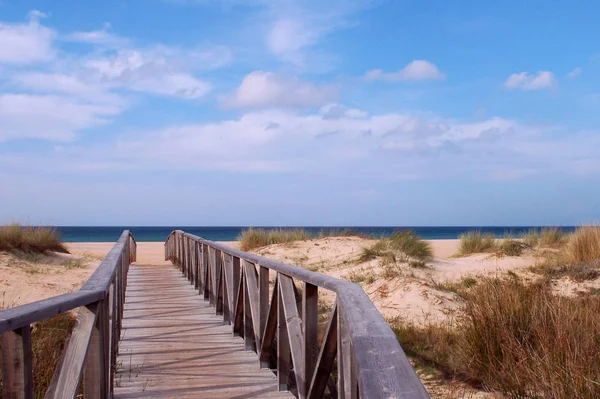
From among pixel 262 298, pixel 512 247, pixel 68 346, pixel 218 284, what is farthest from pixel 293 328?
pixel 512 247

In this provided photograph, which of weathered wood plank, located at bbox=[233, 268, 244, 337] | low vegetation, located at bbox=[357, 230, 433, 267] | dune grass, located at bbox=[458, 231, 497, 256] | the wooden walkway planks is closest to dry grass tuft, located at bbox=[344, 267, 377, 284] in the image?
low vegetation, located at bbox=[357, 230, 433, 267]

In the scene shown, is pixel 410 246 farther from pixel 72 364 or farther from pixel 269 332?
pixel 72 364

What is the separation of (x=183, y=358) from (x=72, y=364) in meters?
2.79

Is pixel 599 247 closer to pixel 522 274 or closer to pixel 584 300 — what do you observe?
pixel 522 274

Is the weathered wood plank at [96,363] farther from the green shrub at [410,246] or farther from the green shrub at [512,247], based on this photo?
the green shrub at [512,247]

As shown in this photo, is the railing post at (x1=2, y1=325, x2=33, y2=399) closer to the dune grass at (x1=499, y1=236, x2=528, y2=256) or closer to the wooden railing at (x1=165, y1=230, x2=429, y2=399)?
the wooden railing at (x1=165, y1=230, x2=429, y2=399)

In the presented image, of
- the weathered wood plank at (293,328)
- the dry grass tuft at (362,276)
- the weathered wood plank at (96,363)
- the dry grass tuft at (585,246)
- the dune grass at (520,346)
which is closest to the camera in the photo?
the weathered wood plank at (96,363)

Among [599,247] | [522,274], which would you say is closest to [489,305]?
[522,274]

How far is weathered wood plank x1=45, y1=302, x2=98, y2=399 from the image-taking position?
2.52 metres

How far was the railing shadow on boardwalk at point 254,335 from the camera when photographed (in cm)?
201

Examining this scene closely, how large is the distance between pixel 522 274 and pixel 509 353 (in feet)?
24.4

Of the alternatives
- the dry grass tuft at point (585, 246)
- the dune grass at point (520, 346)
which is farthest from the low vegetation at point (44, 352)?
the dry grass tuft at point (585, 246)

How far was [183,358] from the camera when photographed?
210 inches

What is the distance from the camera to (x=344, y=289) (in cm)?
305
